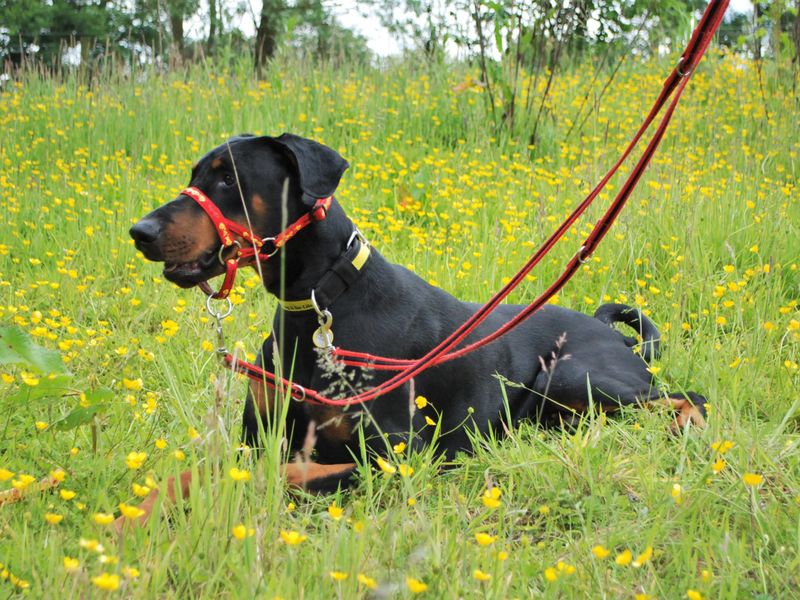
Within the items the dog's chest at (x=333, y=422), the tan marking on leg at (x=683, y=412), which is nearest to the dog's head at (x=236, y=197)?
the dog's chest at (x=333, y=422)

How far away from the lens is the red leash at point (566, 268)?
202 centimetres

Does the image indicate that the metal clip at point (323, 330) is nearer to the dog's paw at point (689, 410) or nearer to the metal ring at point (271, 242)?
the metal ring at point (271, 242)

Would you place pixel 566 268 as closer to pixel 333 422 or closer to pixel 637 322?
pixel 333 422

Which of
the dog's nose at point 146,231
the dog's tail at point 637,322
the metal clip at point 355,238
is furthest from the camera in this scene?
the dog's tail at point 637,322

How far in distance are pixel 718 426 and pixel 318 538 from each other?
1274 millimetres

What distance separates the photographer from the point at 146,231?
246cm

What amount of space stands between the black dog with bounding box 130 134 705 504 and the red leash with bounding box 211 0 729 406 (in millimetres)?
63

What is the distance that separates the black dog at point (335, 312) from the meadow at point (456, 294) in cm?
16

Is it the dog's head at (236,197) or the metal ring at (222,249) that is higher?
the dog's head at (236,197)

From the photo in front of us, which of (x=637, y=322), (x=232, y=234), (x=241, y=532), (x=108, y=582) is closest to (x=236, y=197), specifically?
(x=232, y=234)

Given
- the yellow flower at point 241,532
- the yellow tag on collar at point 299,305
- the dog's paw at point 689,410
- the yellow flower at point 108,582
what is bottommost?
the dog's paw at point 689,410

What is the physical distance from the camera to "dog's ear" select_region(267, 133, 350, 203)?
269 centimetres

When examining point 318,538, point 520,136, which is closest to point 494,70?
point 520,136

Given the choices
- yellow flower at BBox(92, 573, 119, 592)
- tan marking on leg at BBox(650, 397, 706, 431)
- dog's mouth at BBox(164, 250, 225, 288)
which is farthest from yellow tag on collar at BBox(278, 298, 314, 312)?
yellow flower at BBox(92, 573, 119, 592)
